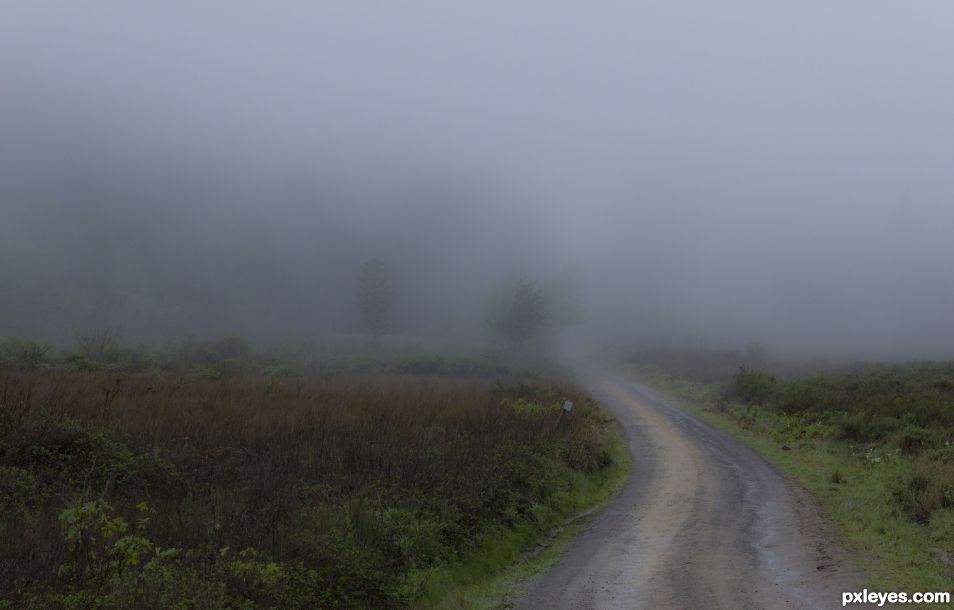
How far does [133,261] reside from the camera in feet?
350

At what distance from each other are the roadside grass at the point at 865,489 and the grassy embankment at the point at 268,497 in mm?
5043

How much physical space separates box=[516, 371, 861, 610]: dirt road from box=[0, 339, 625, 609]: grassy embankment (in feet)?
3.36

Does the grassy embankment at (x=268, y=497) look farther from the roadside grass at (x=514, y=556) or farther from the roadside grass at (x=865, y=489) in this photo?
the roadside grass at (x=865, y=489)

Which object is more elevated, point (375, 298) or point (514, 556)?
point (375, 298)

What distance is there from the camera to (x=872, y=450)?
1772 cm

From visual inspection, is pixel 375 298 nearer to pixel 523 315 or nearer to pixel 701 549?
pixel 523 315

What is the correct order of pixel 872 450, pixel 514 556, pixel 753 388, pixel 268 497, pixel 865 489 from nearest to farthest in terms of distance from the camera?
pixel 268 497, pixel 514 556, pixel 865 489, pixel 872 450, pixel 753 388

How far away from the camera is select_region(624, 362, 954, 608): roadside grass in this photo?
904 centimetres

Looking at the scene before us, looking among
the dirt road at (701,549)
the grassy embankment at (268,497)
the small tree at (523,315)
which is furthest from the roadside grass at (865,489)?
the small tree at (523,315)

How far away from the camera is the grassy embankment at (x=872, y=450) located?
980 centimetres

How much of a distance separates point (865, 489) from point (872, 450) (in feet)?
14.9

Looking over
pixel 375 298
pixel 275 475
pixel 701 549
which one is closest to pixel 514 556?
pixel 701 549

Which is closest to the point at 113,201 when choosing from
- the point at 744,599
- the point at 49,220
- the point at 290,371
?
the point at 49,220

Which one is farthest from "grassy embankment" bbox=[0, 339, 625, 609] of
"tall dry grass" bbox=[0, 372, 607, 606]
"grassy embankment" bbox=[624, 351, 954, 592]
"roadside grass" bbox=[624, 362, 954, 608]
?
"grassy embankment" bbox=[624, 351, 954, 592]
